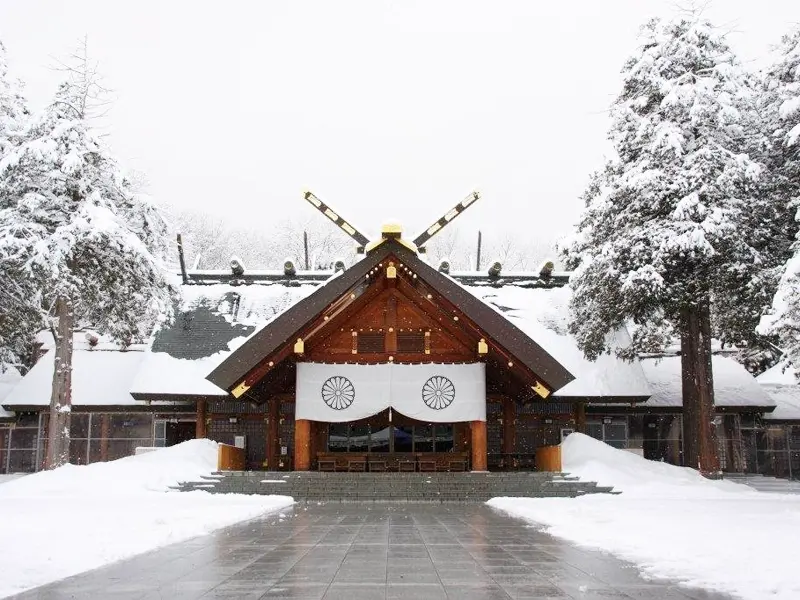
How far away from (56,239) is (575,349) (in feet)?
52.5

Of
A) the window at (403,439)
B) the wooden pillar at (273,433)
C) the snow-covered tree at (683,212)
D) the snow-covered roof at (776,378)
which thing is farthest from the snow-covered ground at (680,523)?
the snow-covered roof at (776,378)

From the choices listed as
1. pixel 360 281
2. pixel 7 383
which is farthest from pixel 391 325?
pixel 7 383

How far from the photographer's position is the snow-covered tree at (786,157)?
13.8 metres

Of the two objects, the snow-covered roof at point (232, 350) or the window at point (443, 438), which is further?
the snow-covered roof at point (232, 350)

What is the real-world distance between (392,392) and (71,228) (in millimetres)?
9313

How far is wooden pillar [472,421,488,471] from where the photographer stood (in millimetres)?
20188

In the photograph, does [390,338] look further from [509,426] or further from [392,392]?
[509,426]

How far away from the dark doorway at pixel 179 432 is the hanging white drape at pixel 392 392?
689cm

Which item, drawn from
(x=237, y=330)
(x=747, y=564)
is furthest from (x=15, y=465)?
(x=747, y=564)

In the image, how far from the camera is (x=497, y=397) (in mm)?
23859

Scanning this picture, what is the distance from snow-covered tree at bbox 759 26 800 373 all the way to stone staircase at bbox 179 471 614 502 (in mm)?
5942

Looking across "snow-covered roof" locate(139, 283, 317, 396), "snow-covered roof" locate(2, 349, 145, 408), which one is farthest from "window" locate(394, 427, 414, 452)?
"snow-covered roof" locate(2, 349, 145, 408)

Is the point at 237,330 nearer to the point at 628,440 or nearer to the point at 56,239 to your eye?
→ the point at 56,239

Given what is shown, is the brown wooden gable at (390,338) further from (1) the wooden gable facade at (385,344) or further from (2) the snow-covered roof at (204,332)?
(2) the snow-covered roof at (204,332)
